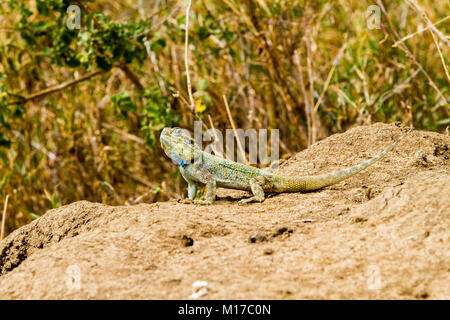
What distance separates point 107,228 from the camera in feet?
10.5

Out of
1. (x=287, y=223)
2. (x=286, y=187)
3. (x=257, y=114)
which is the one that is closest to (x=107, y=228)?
(x=287, y=223)

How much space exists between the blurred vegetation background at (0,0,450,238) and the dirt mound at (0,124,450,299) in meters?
2.37

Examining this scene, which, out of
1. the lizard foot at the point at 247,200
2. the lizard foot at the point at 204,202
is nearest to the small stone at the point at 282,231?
the lizard foot at the point at 247,200

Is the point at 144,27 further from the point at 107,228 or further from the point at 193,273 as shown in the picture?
the point at 193,273

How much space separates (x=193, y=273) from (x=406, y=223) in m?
1.18

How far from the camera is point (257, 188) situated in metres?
4.13

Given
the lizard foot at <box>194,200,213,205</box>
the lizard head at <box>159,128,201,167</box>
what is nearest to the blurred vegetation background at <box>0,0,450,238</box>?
the lizard head at <box>159,128,201,167</box>

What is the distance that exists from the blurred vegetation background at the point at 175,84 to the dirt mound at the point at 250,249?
2.37 metres

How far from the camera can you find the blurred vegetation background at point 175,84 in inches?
236

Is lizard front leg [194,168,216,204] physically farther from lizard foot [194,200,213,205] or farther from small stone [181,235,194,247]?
small stone [181,235,194,247]

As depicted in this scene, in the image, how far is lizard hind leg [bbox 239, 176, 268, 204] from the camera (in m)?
4.07

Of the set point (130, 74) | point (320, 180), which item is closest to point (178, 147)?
point (320, 180)

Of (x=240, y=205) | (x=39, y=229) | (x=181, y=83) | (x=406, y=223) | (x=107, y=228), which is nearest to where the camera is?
(x=406, y=223)

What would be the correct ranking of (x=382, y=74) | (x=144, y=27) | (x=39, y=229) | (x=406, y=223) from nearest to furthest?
(x=406, y=223) → (x=39, y=229) → (x=144, y=27) → (x=382, y=74)
